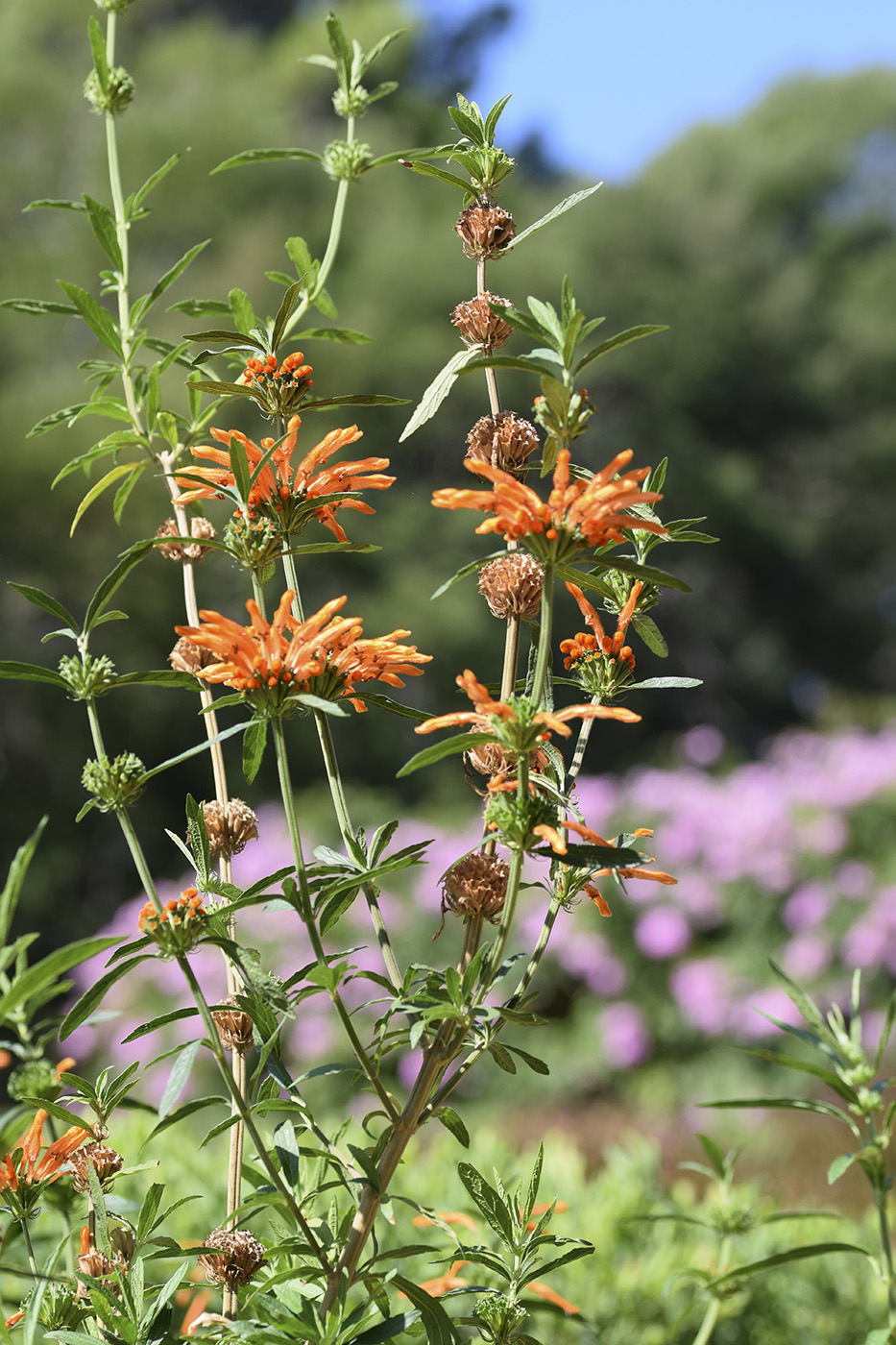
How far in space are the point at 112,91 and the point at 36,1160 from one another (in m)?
0.59

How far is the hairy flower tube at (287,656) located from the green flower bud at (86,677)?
0.17 feet

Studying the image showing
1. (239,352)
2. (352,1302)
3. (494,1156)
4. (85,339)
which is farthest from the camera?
(85,339)

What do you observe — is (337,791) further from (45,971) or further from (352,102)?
(352,102)

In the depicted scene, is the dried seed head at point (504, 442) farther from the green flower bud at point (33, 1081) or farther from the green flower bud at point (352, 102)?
the green flower bud at point (33, 1081)

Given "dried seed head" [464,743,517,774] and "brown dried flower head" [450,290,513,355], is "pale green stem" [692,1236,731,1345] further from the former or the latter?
"brown dried flower head" [450,290,513,355]

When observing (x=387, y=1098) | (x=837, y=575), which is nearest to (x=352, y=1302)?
(x=387, y=1098)

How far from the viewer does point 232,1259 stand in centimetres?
57

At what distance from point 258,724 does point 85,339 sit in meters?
7.64

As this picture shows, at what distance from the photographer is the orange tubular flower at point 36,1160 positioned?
570mm

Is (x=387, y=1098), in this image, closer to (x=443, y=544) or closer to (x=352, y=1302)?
(x=352, y=1302)

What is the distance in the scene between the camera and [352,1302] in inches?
37.5

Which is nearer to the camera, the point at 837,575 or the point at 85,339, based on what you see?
the point at 85,339

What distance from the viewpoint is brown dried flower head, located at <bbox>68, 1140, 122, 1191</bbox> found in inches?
22.5

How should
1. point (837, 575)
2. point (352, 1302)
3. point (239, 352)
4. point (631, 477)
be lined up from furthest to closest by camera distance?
point (837, 575), point (352, 1302), point (239, 352), point (631, 477)
